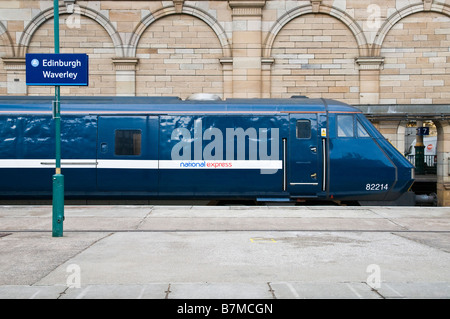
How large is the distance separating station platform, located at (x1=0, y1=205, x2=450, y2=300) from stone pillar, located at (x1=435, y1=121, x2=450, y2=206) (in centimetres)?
795

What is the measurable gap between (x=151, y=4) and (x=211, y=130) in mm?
8903

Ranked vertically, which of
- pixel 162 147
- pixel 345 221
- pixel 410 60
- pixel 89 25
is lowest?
pixel 345 221

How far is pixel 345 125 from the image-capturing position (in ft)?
42.3

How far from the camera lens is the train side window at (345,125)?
1284 cm

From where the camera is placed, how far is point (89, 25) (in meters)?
19.2

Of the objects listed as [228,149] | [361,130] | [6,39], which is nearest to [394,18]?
[361,130]

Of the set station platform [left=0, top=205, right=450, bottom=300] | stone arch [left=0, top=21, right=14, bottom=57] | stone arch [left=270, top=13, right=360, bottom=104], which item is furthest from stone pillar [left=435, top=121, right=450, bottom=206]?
stone arch [left=0, top=21, right=14, bottom=57]

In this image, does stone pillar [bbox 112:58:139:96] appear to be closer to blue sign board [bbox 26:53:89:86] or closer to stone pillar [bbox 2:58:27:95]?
stone pillar [bbox 2:58:27:95]

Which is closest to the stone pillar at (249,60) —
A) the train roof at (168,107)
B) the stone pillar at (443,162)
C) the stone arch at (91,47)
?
the stone arch at (91,47)

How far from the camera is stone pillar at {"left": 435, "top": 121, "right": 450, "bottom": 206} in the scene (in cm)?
1833

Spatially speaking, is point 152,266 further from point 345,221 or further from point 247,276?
point 345,221

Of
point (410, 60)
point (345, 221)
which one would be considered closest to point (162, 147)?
point (345, 221)

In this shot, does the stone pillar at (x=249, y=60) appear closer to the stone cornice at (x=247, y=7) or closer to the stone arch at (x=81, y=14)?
the stone cornice at (x=247, y=7)

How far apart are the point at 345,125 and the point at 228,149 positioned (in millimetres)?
3406
